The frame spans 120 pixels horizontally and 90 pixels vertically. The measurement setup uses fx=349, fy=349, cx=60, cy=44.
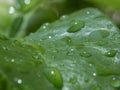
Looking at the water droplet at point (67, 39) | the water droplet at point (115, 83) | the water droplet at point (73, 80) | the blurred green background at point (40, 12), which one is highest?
the water droplet at point (73, 80)

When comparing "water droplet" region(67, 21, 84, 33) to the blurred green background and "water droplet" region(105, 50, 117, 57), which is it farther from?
the blurred green background

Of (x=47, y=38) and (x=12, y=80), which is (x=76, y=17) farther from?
(x=12, y=80)

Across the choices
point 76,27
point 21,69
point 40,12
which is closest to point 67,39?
point 76,27

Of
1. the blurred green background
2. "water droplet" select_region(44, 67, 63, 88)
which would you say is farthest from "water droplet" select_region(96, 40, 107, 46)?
the blurred green background

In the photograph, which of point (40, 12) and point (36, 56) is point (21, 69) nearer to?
point (36, 56)

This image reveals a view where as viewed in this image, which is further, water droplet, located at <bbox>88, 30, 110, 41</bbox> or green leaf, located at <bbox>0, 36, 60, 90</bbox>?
water droplet, located at <bbox>88, 30, 110, 41</bbox>

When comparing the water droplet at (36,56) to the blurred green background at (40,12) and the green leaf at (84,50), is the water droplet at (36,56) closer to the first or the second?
the green leaf at (84,50)

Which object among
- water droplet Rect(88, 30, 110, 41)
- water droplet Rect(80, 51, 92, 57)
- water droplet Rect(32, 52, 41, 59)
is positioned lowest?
water droplet Rect(88, 30, 110, 41)

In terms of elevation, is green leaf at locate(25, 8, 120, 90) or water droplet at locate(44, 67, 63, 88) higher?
water droplet at locate(44, 67, 63, 88)

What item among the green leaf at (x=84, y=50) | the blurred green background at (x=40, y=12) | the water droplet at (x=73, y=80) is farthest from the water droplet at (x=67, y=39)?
the blurred green background at (x=40, y=12)
